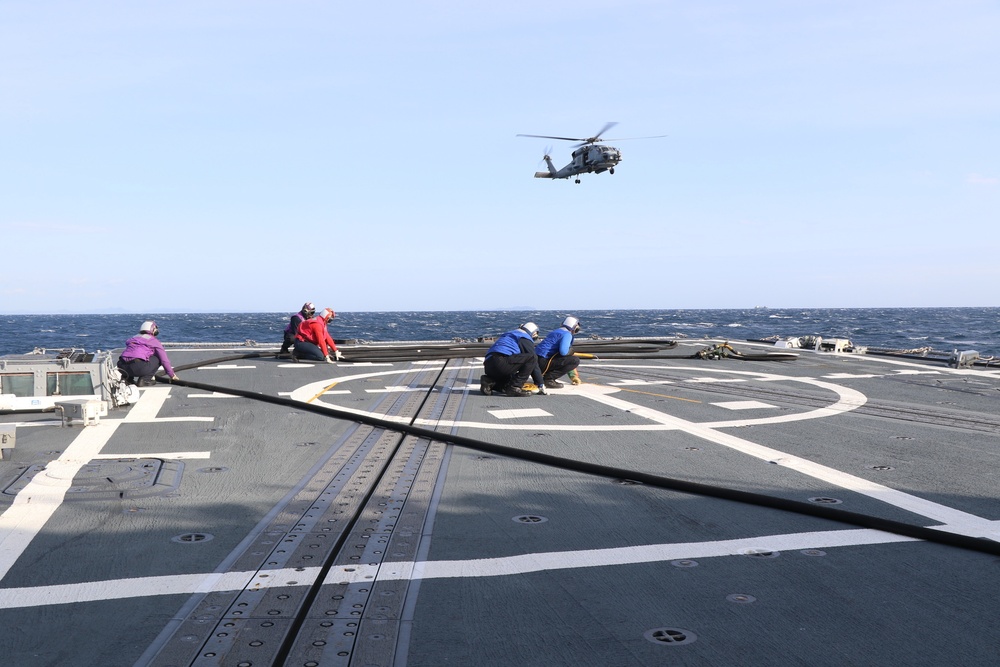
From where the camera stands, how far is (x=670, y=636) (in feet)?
13.1

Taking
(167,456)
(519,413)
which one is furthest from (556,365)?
(167,456)

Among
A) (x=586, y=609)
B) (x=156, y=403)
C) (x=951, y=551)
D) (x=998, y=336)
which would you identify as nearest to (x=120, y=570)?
(x=586, y=609)

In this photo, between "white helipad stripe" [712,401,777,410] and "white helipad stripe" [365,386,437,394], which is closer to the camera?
"white helipad stripe" [712,401,777,410]

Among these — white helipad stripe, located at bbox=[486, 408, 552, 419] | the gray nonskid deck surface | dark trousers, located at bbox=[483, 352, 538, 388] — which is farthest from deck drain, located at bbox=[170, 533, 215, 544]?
dark trousers, located at bbox=[483, 352, 538, 388]

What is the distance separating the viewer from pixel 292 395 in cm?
1453

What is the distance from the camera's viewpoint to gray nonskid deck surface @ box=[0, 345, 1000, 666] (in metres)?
3.95

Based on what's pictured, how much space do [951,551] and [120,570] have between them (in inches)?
222

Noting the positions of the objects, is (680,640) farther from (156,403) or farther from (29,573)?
(156,403)

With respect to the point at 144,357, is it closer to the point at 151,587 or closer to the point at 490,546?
the point at 151,587

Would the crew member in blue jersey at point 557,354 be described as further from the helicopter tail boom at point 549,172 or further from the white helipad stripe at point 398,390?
the helicopter tail boom at point 549,172

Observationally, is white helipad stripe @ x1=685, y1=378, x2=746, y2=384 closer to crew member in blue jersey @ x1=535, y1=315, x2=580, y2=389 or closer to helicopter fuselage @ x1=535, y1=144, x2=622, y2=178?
crew member in blue jersey @ x1=535, y1=315, x2=580, y2=389

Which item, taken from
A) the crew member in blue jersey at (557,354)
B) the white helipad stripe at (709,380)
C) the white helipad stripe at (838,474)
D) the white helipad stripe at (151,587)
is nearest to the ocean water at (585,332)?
the white helipad stripe at (709,380)

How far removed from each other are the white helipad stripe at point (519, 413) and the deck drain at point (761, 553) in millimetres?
6696

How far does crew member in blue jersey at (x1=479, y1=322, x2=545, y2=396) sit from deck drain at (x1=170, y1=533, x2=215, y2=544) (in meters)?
8.74
